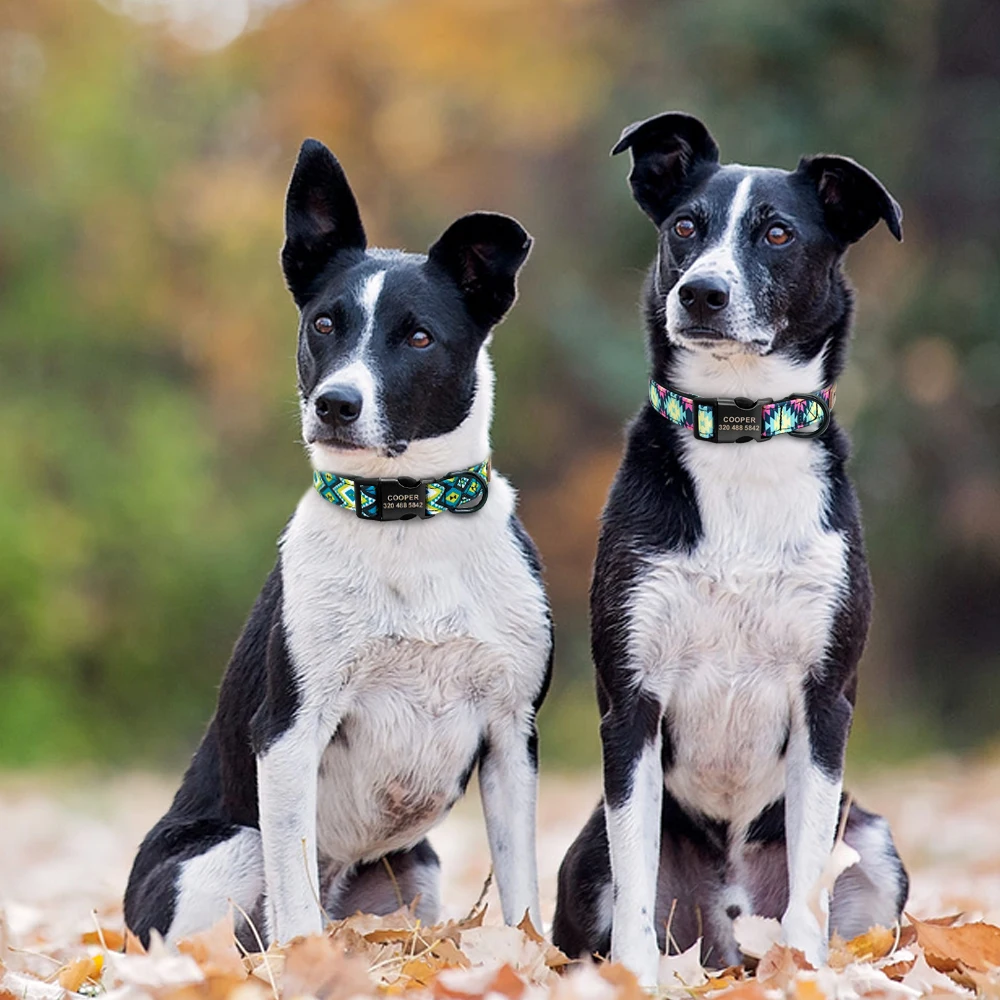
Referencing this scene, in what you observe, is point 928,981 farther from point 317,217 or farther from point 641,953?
point 317,217

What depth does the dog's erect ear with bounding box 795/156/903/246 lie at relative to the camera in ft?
11.7

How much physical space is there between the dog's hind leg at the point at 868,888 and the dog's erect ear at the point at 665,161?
1.65m

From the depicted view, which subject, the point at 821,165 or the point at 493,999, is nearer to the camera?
the point at 493,999

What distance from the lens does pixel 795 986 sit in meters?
2.81

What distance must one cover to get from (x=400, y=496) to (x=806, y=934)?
1373 mm

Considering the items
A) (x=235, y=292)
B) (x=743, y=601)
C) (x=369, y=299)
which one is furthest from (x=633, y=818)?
(x=235, y=292)

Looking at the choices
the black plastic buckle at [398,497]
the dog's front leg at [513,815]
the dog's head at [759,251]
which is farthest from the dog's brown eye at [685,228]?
the dog's front leg at [513,815]

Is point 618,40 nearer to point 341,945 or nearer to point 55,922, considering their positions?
point 55,922

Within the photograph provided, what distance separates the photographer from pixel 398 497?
11.9 ft

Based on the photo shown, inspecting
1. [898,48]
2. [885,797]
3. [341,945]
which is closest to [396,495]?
[341,945]

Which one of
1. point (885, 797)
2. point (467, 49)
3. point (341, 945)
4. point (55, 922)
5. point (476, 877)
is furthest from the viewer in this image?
point (467, 49)

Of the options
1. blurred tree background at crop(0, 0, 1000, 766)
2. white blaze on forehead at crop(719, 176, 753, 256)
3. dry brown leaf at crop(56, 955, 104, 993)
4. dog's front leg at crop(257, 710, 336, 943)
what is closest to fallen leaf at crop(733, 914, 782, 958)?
dog's front leg at crop(257, 710, 336, 943)

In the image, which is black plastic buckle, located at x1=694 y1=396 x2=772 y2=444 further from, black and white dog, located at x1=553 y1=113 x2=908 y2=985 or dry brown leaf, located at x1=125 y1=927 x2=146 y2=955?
dry brown leaf, located at x1=125 y1=927 x2=146 y2=955

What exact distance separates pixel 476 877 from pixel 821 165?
3617mm
